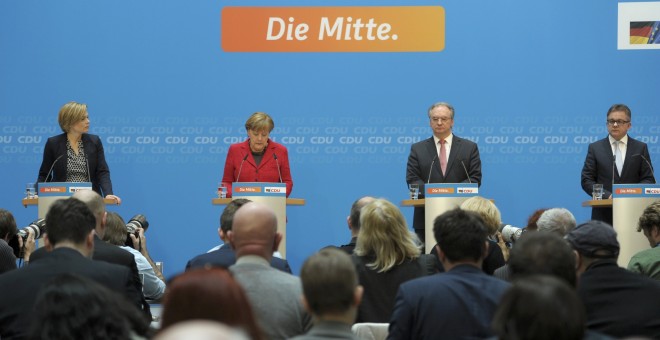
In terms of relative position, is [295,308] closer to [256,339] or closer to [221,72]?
[256,339]

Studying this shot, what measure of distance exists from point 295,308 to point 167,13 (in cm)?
643

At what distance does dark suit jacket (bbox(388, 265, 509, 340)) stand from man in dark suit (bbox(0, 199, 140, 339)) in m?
1.02

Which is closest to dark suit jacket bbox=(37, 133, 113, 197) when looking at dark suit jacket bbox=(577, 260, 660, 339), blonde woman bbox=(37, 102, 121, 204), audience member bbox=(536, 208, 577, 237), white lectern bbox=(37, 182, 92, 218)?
blonde woman bbox=(37, 102, 121, 204)

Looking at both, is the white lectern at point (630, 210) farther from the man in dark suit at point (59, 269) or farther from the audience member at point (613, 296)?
the man in dark suit at point (59, 269)

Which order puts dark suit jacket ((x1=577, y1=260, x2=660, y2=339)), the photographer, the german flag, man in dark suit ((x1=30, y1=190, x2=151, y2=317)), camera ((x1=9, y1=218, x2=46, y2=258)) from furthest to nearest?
the german flag
camera ((x1=9, y1=218, x2=46, y2=258))
the photographer
man in dark suit ((x1=30, y1=190, x2=151, y2=317))
dark suit jacket ((x1=577, y1=260, x2=660, y2=339))

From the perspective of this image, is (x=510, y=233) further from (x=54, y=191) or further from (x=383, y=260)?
(x=54, y=191)

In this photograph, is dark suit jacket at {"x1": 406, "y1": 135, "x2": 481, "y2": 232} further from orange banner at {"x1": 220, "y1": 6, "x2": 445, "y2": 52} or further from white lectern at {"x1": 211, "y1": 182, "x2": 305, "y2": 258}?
orange banner at {"x1": 220, "y1": 6, "x2": 445, "y2": 52}

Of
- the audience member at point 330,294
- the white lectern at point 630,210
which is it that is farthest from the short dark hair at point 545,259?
the white lectern at point 630,210

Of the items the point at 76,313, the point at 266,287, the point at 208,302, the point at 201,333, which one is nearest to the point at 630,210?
the point at 266,287

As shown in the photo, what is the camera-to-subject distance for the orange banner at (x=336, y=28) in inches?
348

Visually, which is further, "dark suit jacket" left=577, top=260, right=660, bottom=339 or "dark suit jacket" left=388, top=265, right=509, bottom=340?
"dark suit jacket" left=577, top=260, right=660, bottom=339

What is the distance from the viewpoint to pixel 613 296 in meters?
3.25

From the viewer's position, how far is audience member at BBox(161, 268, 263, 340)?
1.57 m

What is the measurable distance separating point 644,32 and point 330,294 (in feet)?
23.3
